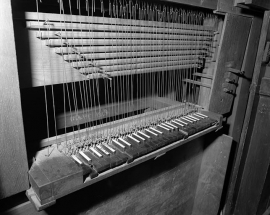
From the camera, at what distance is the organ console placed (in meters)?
1.07

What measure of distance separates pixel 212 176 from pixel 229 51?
4.17 ft

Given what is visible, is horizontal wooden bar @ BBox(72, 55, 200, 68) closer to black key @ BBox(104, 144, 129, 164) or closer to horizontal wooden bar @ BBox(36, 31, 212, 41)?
horizontal wooden bar @ BBox(36, 31, 212, 41)

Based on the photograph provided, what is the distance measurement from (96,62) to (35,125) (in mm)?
1049

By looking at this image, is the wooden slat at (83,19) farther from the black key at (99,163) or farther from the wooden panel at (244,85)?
the wooden panel at (244,85)

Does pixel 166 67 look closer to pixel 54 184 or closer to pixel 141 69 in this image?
pixel 141 69

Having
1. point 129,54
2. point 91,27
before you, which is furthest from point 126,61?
point 91,27

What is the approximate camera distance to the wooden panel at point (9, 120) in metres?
0.87

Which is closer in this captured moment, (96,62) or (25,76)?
(25,76)

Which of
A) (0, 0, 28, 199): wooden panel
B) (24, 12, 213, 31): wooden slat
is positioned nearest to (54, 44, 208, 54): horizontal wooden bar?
(24, 12, 213, 31): wooden slat

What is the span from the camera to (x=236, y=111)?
7.76 feet

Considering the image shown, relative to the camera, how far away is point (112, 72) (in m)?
1.39

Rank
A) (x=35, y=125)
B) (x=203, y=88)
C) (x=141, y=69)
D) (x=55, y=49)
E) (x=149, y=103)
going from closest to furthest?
(x=55, y=49), (x=141, y=69), (x=35, y=125), (x=203, y=88), (x=149, y=103)

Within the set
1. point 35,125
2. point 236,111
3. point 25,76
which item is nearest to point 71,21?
point 25,76

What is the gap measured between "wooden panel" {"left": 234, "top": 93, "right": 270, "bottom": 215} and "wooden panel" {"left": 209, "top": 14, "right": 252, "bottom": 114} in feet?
1.39
